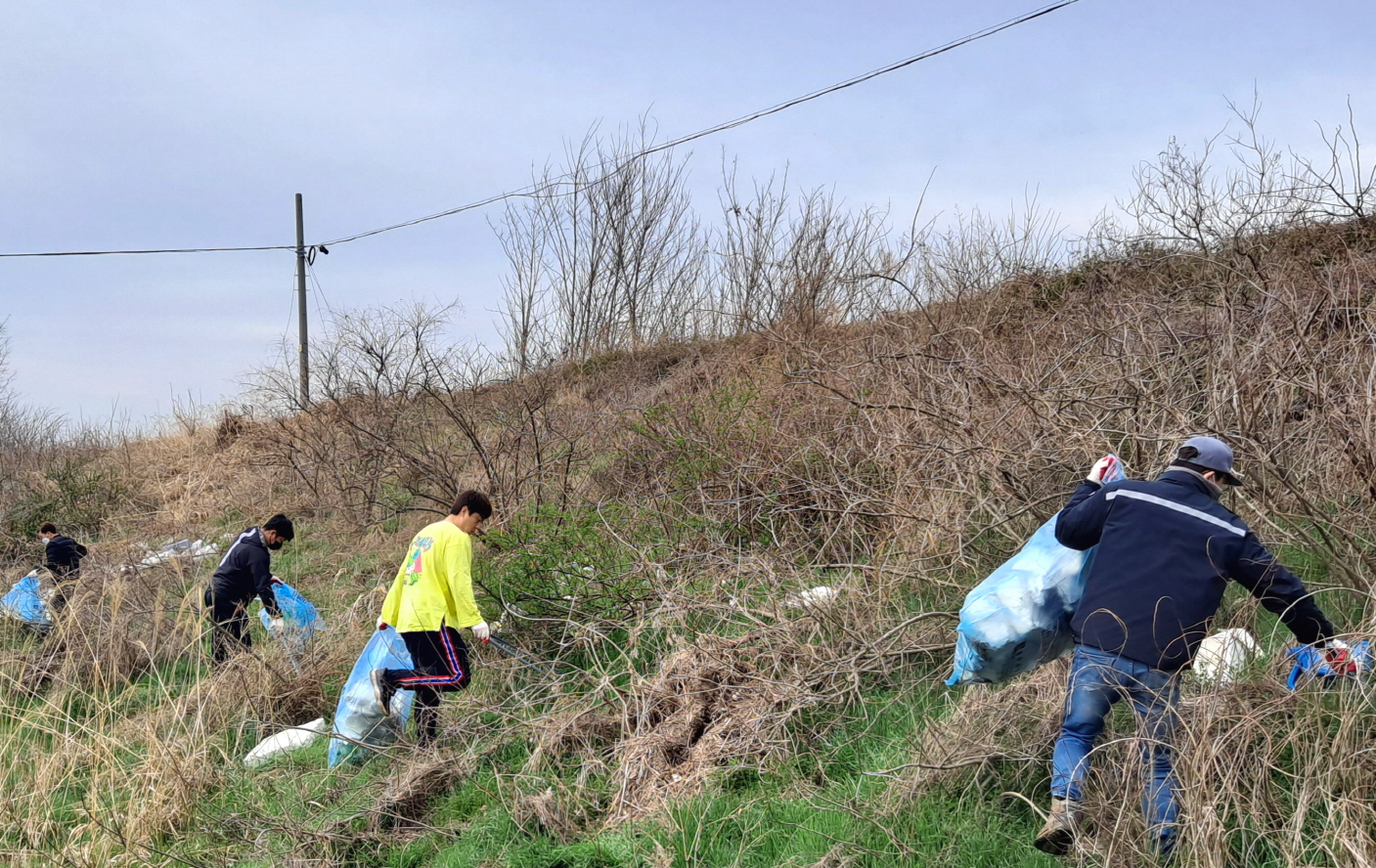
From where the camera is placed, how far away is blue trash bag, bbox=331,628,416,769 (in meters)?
5.71

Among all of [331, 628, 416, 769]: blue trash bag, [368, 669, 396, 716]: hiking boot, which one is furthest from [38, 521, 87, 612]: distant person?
[368, 669, 396, 716]: hiking boot

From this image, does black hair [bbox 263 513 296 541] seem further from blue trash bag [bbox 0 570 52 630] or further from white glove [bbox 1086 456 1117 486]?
white glove [bbox 1086 456 1117 486]

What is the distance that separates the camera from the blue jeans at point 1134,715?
3350 millimetres

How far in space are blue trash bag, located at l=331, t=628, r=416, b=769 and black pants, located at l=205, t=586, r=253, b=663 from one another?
1684 millimetres

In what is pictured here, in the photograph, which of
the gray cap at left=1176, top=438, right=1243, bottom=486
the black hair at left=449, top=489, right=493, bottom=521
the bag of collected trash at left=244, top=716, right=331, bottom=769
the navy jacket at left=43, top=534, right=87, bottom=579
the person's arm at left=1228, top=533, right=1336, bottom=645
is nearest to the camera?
the person's arm at left=1228, top=533, right=1336, bottom=645

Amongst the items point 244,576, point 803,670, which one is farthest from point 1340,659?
point 244,576

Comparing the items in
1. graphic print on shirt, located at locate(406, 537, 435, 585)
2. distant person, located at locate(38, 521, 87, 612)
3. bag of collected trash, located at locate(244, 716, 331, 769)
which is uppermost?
graphic print on shirt, located at locate(406, 537, 435, 585)

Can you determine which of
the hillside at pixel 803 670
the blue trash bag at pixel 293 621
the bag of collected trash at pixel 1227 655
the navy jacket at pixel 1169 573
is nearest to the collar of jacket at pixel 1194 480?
the navy jacket at pixel 1169 573

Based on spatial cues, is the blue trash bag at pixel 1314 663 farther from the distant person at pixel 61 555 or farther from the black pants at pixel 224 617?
the distant person at pixel 61 555

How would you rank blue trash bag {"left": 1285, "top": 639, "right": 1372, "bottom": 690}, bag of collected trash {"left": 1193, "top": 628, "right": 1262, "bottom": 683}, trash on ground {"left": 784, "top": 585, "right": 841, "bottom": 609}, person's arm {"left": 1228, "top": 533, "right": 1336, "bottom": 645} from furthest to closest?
trash on ground {"left": 784, "top": 585, "right": 841, "bottom": 609} < bag of collected trash {"left": 1193, "top": 628, "right": 1262, "bottom": 683} < blue trash bag {"left": 1285, "top": 639, "right": 1372, "bottom": 690} < person's arm {"left": 1228, "top": 533, "right": 1336, "bottom": 645}

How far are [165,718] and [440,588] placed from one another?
2.00 m

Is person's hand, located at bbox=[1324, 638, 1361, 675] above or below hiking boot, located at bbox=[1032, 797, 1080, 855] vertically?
above

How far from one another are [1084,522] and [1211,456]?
52 cm

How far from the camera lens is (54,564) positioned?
918 centimetres
